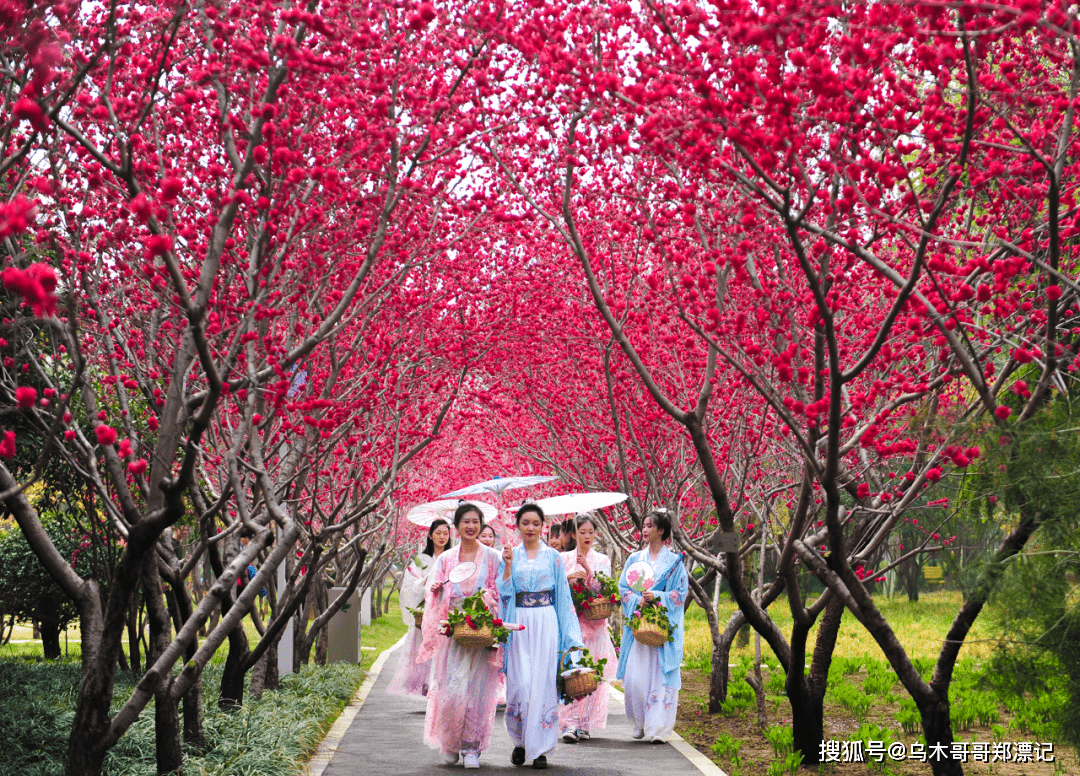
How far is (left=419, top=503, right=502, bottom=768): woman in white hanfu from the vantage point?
845cm

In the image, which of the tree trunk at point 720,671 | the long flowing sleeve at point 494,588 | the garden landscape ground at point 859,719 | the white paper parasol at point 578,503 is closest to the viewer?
the garden landscape ground at point 859,719

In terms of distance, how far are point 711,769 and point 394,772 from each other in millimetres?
2391

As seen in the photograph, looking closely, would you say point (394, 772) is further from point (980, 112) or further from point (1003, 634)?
point (980, 112)

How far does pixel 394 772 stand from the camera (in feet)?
26.2

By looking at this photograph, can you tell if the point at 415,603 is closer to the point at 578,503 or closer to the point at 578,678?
the point at 578,503

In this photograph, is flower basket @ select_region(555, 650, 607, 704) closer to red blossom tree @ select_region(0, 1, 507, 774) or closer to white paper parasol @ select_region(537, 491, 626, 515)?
white paper parasol @ select_region(537, 491, 626, 515)

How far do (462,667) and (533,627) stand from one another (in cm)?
72

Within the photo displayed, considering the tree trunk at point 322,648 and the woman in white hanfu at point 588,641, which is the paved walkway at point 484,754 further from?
the tree trunk at point 322,648

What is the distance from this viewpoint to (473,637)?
848 centimetres

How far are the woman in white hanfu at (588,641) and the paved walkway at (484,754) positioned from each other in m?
0.19

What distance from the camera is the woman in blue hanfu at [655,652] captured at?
9.53 meters

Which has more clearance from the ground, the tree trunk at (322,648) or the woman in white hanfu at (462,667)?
the woman in white hanfu at (462,667)

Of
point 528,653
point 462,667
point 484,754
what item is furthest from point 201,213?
point 484,754

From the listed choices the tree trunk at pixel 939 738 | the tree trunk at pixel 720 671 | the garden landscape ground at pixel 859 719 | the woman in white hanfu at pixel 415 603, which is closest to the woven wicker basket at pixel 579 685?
the garden landscape ground at pixel 859 719
